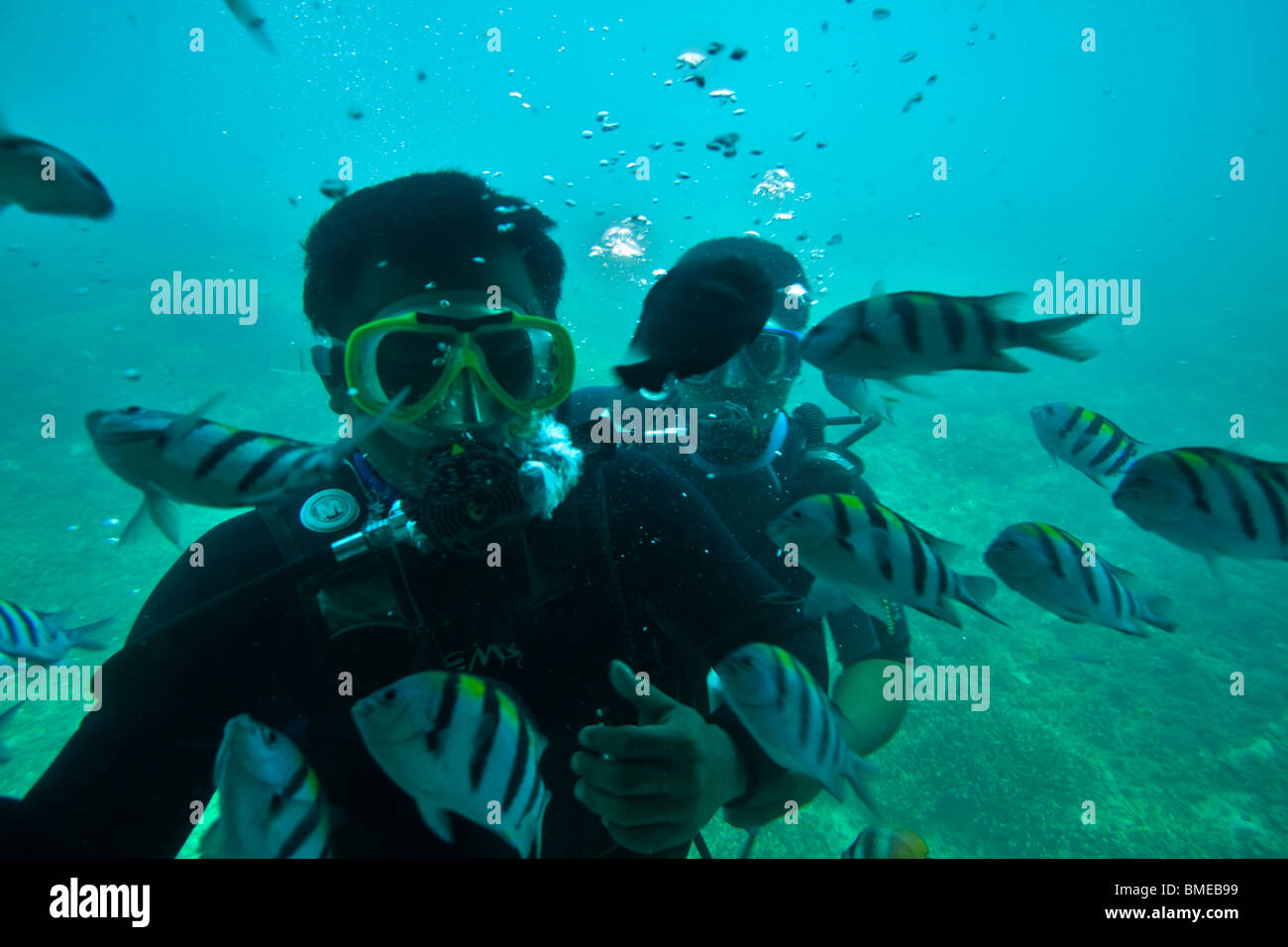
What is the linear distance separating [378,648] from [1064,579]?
2759 mm

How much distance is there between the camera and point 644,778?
147cm

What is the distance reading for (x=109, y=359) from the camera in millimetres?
20484

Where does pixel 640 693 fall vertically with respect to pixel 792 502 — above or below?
below

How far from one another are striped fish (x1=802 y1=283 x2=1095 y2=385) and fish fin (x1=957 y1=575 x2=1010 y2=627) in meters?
0.76

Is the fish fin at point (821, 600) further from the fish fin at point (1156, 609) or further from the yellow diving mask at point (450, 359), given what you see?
the yellow diving mask at point (450, 359)

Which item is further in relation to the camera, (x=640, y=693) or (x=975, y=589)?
(x=975, y=589)

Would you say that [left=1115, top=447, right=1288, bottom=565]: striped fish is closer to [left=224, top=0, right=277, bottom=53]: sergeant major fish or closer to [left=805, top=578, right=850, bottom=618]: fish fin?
[left=805, top=578, right=850, bottom=618]: fish fin

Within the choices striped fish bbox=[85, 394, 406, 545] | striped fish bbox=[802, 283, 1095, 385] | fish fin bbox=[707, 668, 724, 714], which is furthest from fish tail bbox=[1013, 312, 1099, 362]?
striped fish bbox=[85, 394, 406, 545]

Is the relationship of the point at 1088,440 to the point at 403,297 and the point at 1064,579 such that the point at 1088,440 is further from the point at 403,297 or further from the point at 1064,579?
the point at 403,297

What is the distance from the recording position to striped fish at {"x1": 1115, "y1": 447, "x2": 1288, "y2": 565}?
82.5 inches

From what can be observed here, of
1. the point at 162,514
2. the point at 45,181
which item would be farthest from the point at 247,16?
the point at 162,514

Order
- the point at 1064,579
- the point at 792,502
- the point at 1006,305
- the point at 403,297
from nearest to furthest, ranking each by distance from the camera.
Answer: the point at 1006,305
the point at 1064,579
the point at 403,297
the point at 792,502
